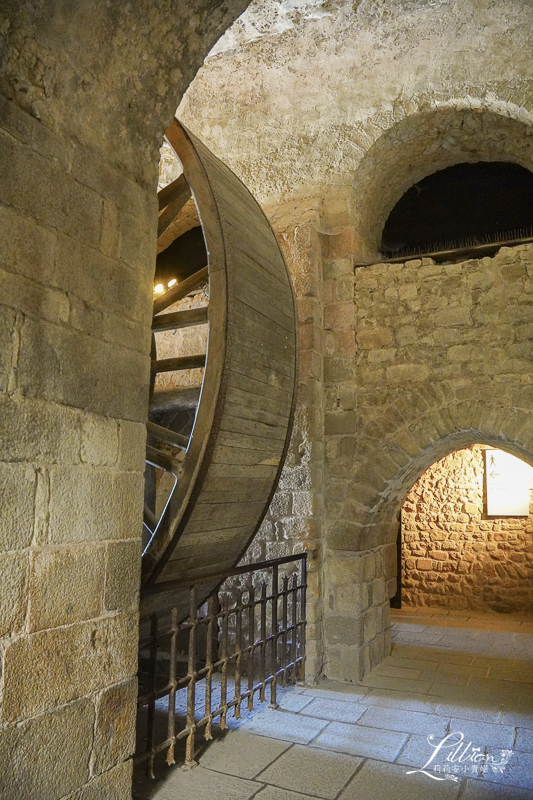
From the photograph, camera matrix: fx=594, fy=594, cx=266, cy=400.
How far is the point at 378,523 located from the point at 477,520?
308cm

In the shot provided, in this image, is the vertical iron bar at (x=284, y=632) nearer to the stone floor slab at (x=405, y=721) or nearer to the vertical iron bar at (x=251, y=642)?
the vertical iron bar at (x=251, y=642)

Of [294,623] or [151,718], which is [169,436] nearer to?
[151,718]

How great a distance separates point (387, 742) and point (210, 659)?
106 centimetres

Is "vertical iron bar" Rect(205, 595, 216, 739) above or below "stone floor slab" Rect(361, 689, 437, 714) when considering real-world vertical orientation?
above

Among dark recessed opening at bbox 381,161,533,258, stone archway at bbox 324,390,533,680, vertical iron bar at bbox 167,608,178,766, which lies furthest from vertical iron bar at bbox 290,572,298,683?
dark recessed opening at bbox 381,161,533,258

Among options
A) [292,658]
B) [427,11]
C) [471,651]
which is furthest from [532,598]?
[427,11]

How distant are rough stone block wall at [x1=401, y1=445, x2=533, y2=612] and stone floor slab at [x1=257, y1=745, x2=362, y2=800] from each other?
14.9ft

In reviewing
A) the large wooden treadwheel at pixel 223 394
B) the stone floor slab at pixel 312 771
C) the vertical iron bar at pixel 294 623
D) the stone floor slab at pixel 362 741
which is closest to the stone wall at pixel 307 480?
the vertical iron bar at pixel 294 623

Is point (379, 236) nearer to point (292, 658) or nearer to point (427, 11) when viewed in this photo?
point (427, 11)

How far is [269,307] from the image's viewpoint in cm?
307

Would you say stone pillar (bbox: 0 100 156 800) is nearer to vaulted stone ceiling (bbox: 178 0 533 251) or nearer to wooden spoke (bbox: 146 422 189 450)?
wooden spoke (bbox: 146 422 189 450)
